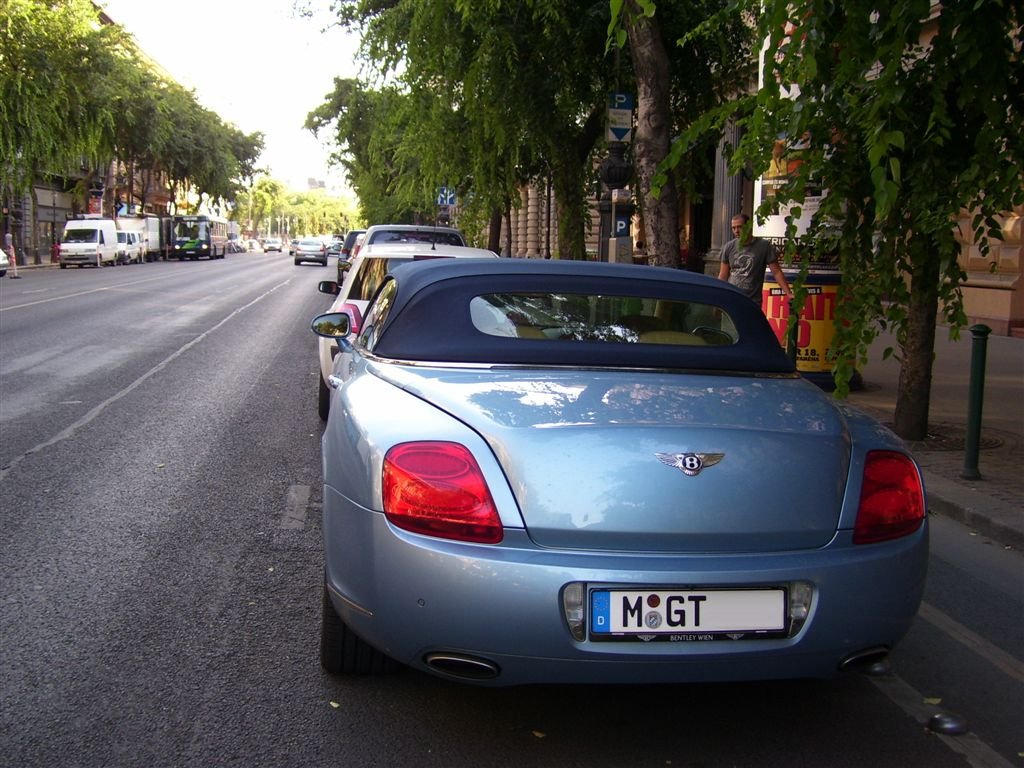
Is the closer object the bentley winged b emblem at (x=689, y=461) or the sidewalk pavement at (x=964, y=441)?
the bentley winged b emblem at (x=689, y=461)

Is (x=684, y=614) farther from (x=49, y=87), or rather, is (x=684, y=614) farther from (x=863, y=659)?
(x=49, y=87)

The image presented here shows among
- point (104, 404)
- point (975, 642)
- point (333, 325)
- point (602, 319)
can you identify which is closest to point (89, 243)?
point (104, 404)

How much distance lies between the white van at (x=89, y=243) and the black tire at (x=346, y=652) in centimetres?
5180

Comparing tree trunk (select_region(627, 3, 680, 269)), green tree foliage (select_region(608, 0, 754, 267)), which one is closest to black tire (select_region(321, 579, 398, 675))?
green tree foliage (select_region(608, 0, 754, 267))

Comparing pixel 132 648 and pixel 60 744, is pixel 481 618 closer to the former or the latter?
pixel 60 744

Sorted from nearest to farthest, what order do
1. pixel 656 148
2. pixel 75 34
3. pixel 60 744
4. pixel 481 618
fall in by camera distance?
1. pixel 481 618
2. pixel 60 744
3. pixel 656 148
4. pixel 75 34

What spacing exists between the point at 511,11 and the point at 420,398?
429 inches

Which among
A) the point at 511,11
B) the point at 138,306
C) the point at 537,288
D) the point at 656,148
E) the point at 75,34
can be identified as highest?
the point at 75,34

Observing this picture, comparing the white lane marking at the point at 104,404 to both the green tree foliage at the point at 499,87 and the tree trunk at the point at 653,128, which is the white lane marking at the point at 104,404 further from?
the tree trunk at the point at 653,128

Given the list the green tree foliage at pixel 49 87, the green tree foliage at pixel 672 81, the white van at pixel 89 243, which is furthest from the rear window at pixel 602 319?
the white van at pixel 89 243

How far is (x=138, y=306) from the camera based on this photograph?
22.7 metres

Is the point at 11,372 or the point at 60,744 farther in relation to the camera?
the point at 11,372

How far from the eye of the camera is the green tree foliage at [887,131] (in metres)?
5.42

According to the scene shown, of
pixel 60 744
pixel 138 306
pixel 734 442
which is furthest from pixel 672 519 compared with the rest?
pixel 138 306
